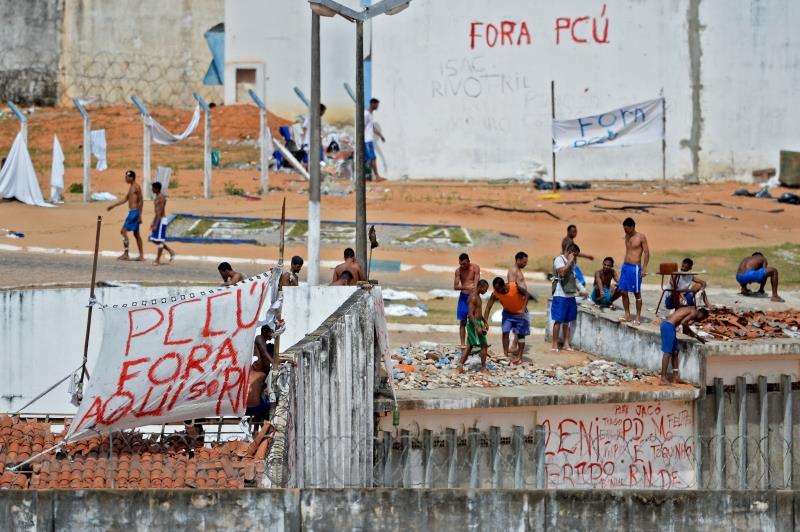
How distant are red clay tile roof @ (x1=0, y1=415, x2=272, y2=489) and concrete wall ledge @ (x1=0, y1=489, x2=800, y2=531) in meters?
0.87

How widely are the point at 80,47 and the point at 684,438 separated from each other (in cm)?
3019

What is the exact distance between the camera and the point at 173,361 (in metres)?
12.2

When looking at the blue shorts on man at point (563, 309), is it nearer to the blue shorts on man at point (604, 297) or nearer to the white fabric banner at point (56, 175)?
the blue shorts on man at point (604, 297)

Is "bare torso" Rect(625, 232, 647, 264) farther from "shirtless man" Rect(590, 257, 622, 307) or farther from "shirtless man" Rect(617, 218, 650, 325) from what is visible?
"shirtless man" Rect(590, 257, 622, 307)

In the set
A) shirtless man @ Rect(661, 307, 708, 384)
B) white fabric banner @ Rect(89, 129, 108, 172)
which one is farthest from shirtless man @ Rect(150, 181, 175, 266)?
shirtless man @ Rect(661, 307, 708, 384)

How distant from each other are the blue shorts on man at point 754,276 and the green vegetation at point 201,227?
9334 mm

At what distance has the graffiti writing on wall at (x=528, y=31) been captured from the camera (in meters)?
Result: 33.8

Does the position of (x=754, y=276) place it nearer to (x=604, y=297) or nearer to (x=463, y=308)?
(x=604, y=297)

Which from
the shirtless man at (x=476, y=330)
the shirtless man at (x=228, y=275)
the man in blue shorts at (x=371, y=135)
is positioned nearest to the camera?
the shirtless man at (x=228, y=275)

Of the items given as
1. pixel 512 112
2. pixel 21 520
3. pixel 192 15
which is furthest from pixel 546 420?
pixel 192 15

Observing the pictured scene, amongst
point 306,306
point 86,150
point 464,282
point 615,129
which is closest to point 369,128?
point 615,129

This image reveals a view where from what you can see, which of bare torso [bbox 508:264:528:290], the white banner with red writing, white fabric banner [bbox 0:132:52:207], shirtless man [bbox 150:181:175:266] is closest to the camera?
the white banner with red writing

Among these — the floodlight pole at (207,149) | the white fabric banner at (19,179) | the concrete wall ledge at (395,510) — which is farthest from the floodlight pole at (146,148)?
the concrete wall ledge at (395,510)

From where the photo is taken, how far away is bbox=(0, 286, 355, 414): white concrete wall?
1684cm
